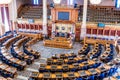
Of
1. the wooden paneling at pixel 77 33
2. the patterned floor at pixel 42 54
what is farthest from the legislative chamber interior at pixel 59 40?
the wooden paneling at pixel 77 33

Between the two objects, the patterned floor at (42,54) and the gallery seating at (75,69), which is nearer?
the gallery seating at (75,69)

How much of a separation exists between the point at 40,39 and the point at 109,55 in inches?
425

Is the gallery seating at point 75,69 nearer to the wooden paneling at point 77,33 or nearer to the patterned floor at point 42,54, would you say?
the patterned floor at point 42,54

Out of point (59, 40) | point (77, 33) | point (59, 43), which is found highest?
point (77, 33)

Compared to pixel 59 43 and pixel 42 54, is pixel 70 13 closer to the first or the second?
pixel 59 43

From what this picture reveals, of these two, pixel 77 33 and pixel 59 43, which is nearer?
pixel 59 43

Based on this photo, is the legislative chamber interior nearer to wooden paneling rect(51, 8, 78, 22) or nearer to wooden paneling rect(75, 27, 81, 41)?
wooden paneling rect(51, 8, 78, 22)

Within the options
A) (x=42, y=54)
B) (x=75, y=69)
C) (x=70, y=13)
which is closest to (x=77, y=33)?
(x=70, y=13)

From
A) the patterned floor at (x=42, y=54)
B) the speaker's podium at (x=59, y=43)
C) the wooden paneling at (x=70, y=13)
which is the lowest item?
the patterned floor at (x=42, y=54)

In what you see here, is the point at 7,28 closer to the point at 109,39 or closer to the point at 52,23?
the point at 52,23

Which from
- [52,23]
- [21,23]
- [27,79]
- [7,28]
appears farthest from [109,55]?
[7,28]

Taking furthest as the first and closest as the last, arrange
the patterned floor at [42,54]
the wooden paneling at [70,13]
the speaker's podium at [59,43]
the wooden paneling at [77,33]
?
the wooden paneling at [77,33] < the wooden paneling at [70,13] < the speaker's podium at [59,43] < the patterned floor at [42,54]

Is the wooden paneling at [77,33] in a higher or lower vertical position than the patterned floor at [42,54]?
higher

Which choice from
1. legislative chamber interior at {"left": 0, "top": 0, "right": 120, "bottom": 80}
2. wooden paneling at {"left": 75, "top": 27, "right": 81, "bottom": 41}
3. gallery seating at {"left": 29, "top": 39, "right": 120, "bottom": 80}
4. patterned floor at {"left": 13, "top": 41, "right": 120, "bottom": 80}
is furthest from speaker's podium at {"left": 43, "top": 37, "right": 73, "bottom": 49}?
gallery seating at {"left": 29, "top": 39, "right": 120, "bottom": 80}
